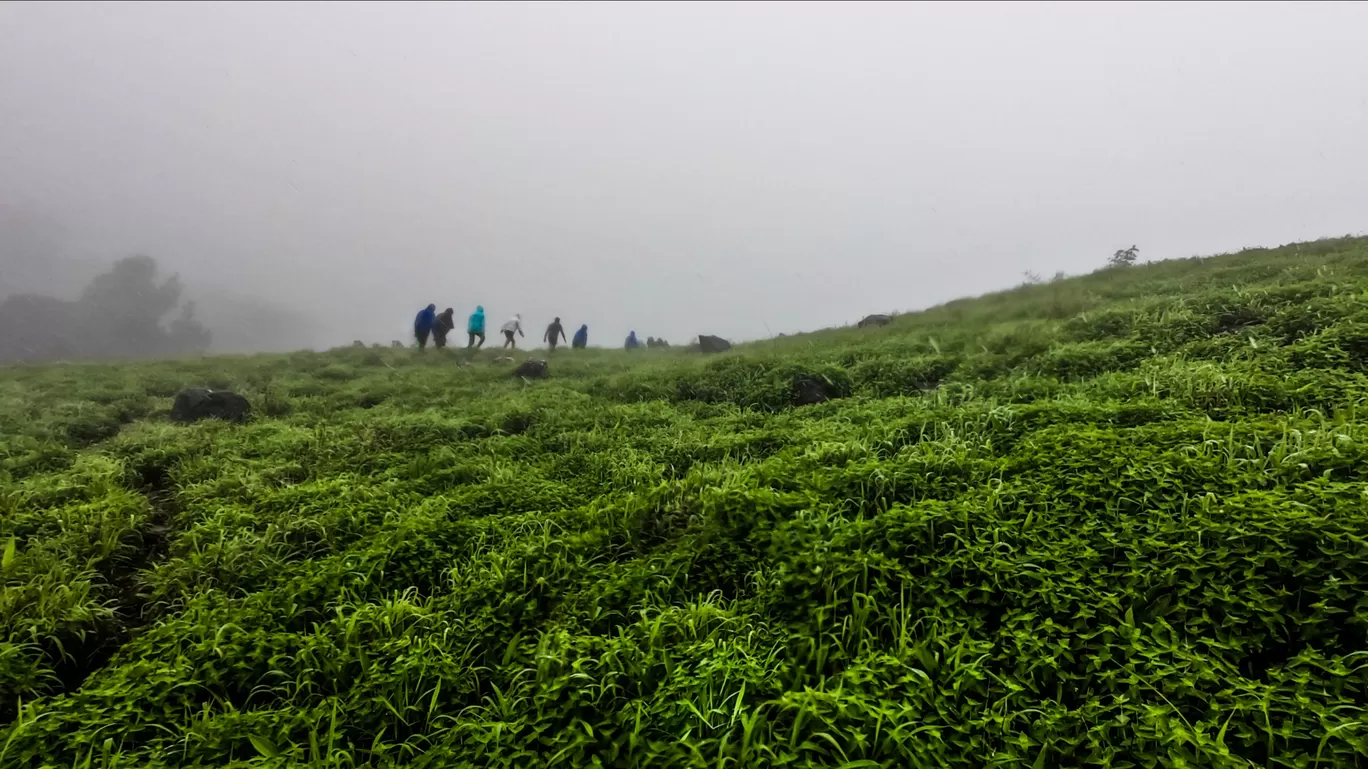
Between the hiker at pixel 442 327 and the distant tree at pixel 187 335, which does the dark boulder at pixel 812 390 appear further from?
the distant tree at pixel 187 335

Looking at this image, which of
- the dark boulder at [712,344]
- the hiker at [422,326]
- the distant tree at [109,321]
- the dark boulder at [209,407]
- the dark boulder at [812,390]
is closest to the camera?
the dark boulder at [812,390]

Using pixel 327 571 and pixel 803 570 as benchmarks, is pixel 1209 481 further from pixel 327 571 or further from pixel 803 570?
pixel 327 571

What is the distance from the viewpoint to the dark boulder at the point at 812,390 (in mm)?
10062

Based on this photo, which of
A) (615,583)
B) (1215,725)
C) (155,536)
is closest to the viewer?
(1215,725)

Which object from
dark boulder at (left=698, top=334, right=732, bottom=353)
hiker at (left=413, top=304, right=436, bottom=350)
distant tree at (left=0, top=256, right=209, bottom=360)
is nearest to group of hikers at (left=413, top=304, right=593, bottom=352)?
hiker at (left=413, top=304, right=436, bottom=350)

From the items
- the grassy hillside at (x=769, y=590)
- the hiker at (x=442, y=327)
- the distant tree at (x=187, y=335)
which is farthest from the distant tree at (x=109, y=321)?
the grassy hillside at (x=769, y=590)

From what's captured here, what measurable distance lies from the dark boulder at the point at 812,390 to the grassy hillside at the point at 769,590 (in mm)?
1759

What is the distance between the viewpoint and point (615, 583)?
4453 mm

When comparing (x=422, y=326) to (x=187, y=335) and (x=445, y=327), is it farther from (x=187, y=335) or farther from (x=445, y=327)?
(x=187, y=335)

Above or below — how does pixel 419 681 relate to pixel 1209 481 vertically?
below

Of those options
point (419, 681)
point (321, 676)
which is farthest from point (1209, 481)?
point (321, 676)

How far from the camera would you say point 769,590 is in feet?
13.5

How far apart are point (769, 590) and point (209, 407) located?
12897mm

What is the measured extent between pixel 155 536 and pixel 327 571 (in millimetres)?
3332
